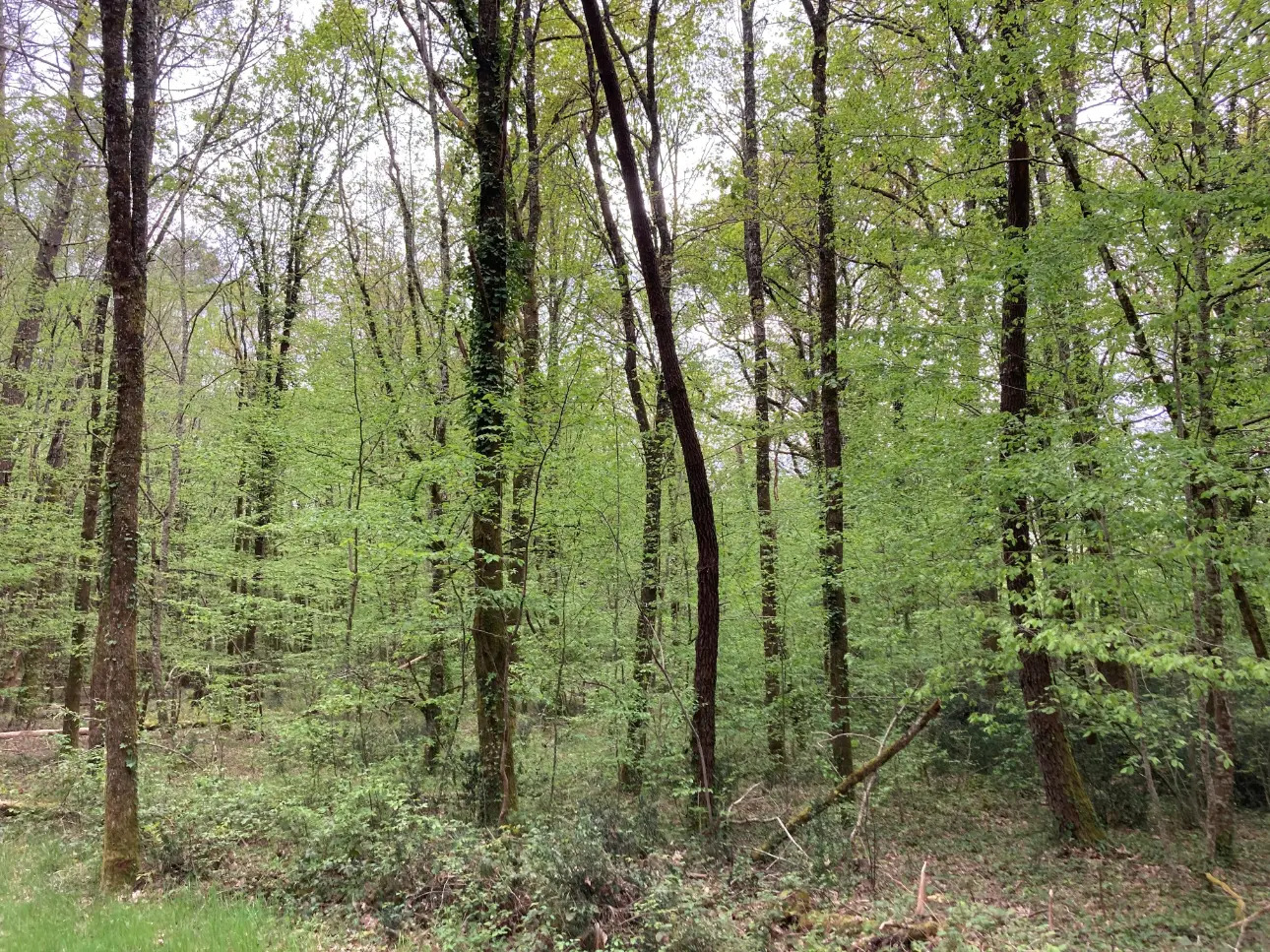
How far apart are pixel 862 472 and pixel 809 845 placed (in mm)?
4789

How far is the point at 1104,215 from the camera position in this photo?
6086 millimetres

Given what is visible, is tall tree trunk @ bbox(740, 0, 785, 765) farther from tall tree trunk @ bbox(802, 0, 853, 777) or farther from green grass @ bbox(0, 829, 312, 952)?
green grass @ bbox(0, 829, 312, 952)

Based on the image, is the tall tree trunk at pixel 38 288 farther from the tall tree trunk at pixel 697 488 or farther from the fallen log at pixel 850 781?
the fallen log at pixel 850 781

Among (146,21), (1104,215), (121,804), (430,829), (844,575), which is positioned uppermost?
(146,21)

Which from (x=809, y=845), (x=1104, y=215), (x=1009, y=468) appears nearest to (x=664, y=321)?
(x=1009, y=468)

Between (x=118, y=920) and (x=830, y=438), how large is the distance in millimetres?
9588

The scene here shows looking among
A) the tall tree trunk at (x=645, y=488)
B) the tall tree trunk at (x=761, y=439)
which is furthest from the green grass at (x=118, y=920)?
the tall tree trunk at (x=761, y=439)

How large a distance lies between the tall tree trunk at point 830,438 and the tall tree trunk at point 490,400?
173 inches

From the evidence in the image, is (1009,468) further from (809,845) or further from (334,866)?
(334,866)

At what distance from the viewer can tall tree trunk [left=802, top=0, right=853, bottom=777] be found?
8.88 metres

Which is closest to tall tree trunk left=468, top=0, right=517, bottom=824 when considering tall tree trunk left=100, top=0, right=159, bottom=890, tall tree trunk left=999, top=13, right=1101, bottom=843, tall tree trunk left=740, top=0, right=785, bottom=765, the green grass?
the green grass

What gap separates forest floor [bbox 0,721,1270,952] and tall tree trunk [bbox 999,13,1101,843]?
20.8 inches

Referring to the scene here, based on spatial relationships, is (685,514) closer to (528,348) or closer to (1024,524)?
(528,348)

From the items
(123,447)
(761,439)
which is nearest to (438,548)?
(123,447)
